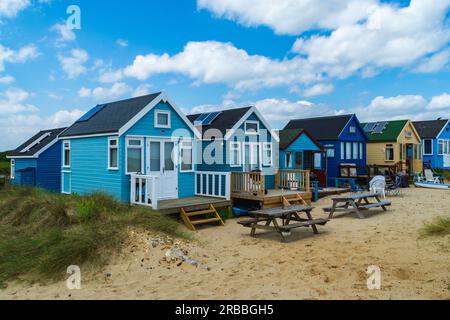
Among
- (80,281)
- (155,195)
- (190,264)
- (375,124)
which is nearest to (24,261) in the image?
(80,281)

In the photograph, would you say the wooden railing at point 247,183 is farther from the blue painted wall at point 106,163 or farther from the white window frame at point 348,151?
the white window frame at point 348,151

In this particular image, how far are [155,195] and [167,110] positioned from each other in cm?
383

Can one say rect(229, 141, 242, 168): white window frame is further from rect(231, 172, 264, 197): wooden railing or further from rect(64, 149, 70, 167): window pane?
rect(64, 149, 70, 167): window pane

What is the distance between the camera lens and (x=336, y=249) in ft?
28.1

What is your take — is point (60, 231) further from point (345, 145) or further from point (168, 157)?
point (345, 145)

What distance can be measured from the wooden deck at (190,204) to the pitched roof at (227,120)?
375cm

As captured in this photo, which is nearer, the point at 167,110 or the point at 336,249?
the point at 336,249

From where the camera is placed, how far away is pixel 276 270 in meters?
7.28

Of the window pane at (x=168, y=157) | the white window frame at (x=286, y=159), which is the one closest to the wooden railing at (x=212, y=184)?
the window pane at (x=168, y=157)

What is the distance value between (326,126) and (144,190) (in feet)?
58.0

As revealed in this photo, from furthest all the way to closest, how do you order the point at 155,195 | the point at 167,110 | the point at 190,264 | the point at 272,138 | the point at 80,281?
the point at 272,138 < the point at 167,110 < the point at 155,195 < the point at 190,264 < the point at 80,281

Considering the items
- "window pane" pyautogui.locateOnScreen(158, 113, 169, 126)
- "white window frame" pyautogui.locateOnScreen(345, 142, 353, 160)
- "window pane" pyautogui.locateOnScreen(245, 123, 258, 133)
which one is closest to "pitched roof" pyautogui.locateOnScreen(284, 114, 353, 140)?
"white window frame" pyautogui.locateOnScreen(345, 142, 353, 160)

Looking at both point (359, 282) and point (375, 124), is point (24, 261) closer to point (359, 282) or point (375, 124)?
point (359, 282)

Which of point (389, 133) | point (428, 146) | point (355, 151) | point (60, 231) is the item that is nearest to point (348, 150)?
point (355, 151)
